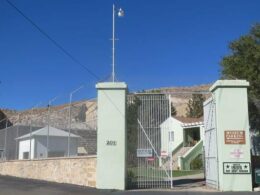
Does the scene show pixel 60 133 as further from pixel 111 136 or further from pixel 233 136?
pixel 233 136

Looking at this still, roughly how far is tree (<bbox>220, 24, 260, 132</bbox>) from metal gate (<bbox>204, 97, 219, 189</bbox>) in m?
5.78

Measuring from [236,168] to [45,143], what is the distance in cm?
1184

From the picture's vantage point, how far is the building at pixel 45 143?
2395cm

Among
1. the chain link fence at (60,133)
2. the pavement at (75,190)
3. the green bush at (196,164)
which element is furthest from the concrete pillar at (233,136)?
the green bush at (196,164)

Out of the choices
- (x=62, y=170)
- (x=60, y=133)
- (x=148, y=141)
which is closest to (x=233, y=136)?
(x=148, y=141)

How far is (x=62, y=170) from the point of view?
22453 millimetres

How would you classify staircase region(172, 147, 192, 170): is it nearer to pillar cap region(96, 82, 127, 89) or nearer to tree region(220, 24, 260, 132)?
tree region(220, 24, 260, 132)

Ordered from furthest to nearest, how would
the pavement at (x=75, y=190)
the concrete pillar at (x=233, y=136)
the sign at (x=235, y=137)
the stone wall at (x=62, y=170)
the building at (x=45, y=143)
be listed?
the building at (x=45, y=143)
the stone wall at (x=62, y=170)
the sign at (x=235, y=137)
the concrete pillar at (x=233, y=136)
the pavement at (x=75, y=190)

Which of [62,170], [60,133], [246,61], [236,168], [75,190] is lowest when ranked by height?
[75,190]

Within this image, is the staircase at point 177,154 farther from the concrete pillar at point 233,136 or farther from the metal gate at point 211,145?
the concrete pillar at point 233,136

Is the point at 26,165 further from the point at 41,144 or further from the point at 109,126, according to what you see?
the point at 109,126

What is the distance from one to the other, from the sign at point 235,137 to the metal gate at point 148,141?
253 cm

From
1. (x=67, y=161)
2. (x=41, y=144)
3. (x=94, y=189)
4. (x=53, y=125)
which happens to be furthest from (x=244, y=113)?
(x=41, y=144)

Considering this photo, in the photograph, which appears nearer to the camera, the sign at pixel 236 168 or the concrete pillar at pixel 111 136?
the sign at pixel 236 168
